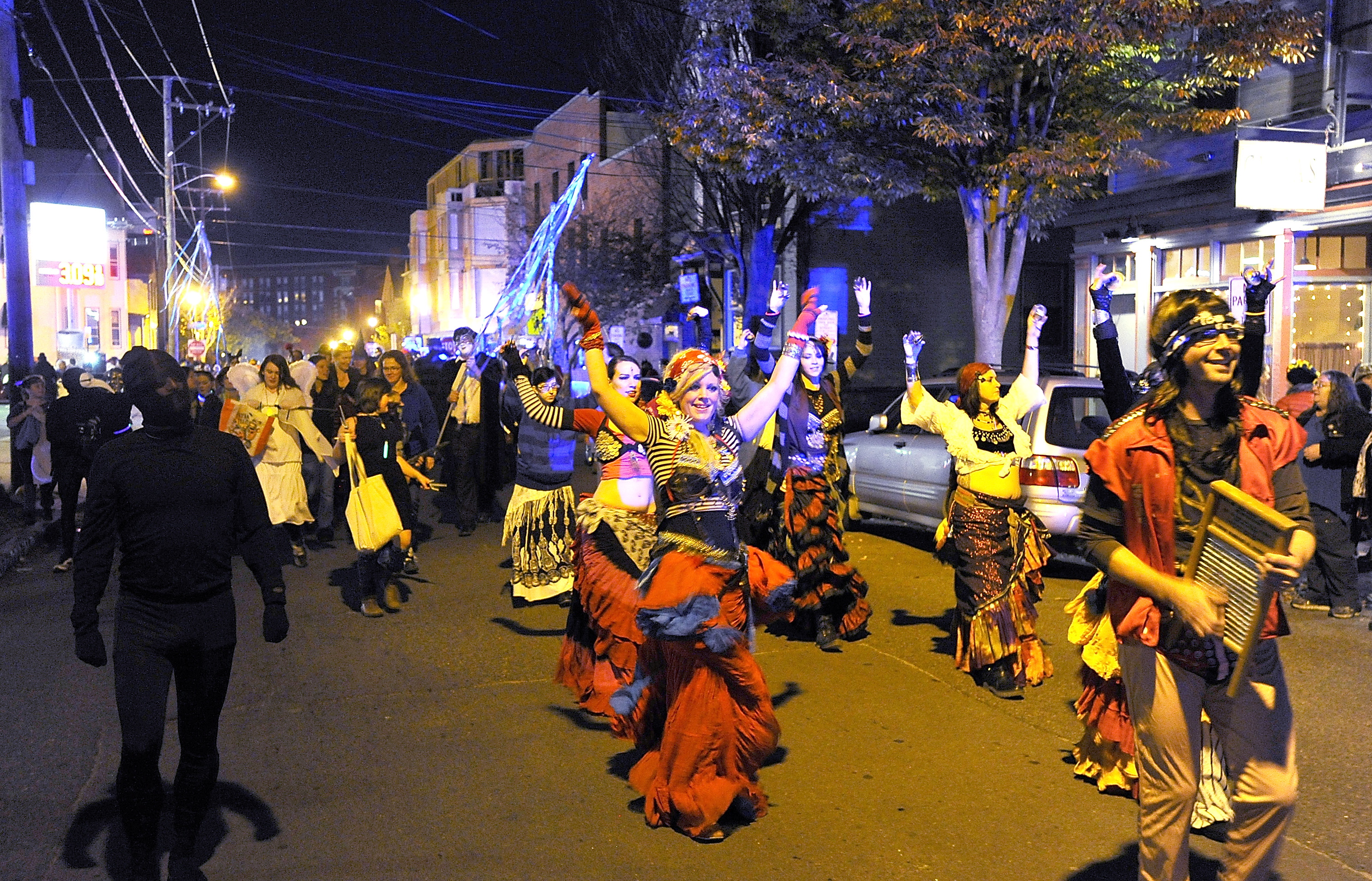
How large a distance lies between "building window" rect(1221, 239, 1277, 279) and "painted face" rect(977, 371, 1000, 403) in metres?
11.4

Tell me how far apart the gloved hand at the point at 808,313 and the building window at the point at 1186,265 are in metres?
13.8

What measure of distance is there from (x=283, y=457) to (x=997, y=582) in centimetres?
691

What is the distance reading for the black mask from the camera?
4047 millimetres

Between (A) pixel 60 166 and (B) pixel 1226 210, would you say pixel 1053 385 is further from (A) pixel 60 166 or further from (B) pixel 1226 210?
(A) pixel 60 166

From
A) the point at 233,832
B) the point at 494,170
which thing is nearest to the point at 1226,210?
the point at 233,832

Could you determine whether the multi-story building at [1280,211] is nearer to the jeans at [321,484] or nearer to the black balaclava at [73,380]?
the jeans at [321,484]

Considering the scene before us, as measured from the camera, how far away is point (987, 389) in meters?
6.91

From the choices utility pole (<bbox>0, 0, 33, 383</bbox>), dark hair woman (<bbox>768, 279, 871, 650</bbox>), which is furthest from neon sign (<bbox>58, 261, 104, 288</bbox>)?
dark hair woman (<bbox>768, 279, 871, 650</bbox>)

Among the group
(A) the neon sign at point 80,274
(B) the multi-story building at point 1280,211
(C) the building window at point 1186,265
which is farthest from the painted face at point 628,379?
(A) the neon sign at point 80,274

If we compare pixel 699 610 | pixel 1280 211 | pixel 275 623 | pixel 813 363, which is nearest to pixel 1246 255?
pixel 1280 211

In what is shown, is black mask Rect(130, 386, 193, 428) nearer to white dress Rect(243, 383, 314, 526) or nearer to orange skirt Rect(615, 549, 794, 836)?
orange skirt Rect(615, 549, 794, 836)

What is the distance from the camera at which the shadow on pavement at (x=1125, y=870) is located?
4191 millimetres

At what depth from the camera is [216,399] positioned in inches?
489

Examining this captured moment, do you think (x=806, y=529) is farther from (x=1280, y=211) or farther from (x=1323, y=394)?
(x=1280, y=211)
